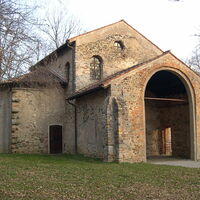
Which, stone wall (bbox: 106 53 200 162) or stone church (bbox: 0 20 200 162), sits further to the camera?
stone church (bbox: 0 20 200 162)

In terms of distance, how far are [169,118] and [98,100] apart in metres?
6.03

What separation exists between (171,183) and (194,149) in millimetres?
7278

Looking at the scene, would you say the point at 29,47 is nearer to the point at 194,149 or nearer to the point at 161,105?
the point at 194,149

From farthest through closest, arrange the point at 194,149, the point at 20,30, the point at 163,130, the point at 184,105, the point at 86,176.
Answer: the point at 163,130, the point at 184,105, the point at 194,149, the point at 86,176, the point at 20,30

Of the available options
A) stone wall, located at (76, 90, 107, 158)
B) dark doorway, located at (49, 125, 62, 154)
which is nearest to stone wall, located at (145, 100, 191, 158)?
stone wall, located at (76, 90, 107, 158)

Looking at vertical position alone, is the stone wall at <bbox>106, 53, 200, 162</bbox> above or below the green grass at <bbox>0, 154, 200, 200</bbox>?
above

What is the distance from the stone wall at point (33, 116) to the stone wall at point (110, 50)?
2192 millimetres

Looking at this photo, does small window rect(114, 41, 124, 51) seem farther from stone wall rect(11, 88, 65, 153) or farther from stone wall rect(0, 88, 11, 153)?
stone wall rect(0, 88, 11, 153)

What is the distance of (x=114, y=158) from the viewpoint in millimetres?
14727

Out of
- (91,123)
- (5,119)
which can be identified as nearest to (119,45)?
(91,123)

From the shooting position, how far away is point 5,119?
20031 mm

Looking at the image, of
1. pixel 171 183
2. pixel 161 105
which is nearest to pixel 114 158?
pixel 171 183

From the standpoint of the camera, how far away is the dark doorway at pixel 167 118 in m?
18.6

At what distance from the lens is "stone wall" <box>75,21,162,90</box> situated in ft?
65.0
